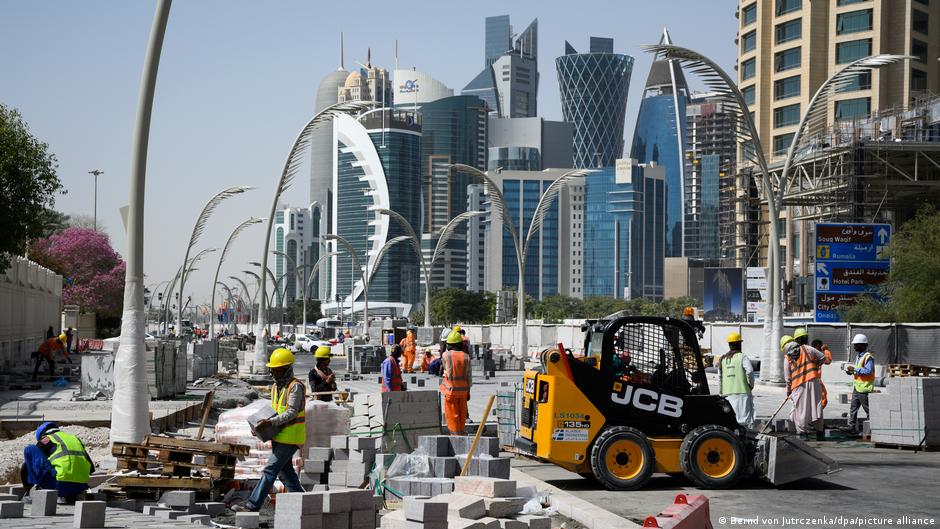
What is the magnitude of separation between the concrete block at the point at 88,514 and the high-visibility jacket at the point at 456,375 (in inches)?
265

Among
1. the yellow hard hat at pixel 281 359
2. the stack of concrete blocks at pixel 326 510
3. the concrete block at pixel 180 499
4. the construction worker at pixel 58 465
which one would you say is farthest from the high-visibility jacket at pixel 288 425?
the construction worker at pixel 58 465

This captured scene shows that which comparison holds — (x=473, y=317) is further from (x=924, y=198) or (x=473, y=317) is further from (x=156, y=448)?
(x=156, y=448)

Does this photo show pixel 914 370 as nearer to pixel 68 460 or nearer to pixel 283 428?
pixel 283 428

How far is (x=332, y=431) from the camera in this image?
14.4 meters

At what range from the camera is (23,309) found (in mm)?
46812

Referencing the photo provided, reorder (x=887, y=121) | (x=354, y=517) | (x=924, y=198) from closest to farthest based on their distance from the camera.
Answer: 1. (x=354, y=517)
2. (x=924, y=198)
3. (x=887, y=121)

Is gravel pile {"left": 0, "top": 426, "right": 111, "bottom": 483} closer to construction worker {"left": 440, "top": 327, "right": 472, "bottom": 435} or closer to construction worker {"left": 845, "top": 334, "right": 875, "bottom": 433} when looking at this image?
construction worker {"left": 440, "top": 327, "right": 472, "bottom": 435}

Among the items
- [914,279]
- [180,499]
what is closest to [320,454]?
[180,499]

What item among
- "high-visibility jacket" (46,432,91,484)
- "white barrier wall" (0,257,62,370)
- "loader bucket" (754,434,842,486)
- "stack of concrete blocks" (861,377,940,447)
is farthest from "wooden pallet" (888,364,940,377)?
"white barrier wall" (0,257,62,370)

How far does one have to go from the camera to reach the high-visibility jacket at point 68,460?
35.8ft

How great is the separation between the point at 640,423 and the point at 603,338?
1047 mm

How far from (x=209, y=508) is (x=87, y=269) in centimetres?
7412

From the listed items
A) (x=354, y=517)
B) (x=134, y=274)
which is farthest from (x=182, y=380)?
(x=354, y=517)

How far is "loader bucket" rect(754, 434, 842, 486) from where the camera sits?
1280 centimetres
